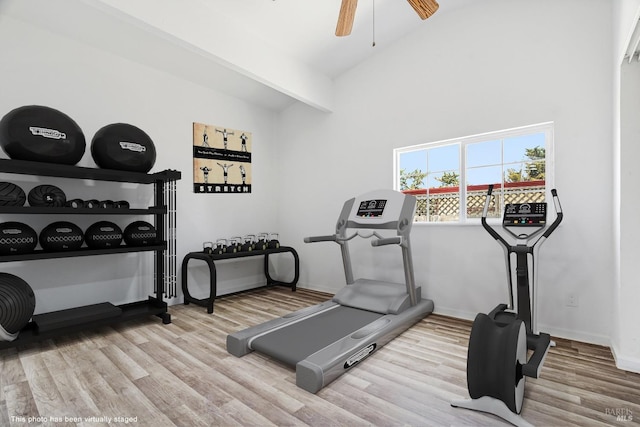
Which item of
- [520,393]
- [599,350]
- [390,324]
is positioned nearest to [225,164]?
[390,324]

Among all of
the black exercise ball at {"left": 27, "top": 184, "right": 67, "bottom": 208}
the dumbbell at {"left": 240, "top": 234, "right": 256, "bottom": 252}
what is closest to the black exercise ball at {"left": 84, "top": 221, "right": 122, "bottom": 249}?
the black exercise ball at {"left": 27, "top": 184, "right": 67, "bottom": 208}

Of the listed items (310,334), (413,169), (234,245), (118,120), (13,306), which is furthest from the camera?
(234,245)

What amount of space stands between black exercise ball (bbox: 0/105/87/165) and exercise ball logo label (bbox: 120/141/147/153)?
349 mm

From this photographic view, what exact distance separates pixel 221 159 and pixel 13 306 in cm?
285

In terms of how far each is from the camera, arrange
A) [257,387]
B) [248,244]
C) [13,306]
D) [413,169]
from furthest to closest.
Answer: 1. [248,244]
2. [413,169]
3. [13,306]
4. [257,387]

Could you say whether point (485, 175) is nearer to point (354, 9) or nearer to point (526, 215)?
point (526, 215)

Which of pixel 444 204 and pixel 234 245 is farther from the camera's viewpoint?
pixel 234 245

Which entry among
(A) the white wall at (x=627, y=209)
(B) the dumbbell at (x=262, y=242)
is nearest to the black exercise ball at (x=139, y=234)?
(B) the dumbbell at (x=262, y=242)

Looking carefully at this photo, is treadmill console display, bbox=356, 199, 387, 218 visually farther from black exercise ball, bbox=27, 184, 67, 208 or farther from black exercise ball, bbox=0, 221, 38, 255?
black exercise ball, bbox=0, 221, 38, 255

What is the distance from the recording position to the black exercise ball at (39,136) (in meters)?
2.58

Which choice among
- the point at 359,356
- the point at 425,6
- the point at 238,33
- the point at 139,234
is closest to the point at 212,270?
the point at 139,234

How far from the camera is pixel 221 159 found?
187 inches

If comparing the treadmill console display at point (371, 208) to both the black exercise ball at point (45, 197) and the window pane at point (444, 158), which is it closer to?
the window pane at point (444, 158)

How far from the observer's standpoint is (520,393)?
1843 mm
